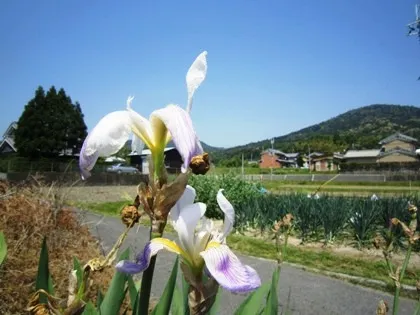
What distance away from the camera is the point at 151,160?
79cm

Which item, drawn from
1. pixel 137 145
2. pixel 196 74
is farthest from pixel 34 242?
pixel 196 74

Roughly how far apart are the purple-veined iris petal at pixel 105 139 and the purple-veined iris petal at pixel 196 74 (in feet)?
0.56

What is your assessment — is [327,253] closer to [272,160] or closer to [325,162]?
[325,162]

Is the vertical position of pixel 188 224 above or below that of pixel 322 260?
above

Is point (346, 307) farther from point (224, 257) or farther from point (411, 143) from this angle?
point (411, 143)

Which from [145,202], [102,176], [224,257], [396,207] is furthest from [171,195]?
[102,176]

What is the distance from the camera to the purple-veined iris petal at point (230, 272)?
0.66m

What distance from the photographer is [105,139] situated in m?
0.79

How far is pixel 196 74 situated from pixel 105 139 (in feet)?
0.92

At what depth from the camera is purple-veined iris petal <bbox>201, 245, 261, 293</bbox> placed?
0.66 m

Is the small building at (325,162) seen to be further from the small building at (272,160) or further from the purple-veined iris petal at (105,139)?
the purple-veined iris petal at (105,139)

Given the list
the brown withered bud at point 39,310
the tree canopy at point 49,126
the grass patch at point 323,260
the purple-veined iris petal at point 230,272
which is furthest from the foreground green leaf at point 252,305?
the tree canopy at point 49,126

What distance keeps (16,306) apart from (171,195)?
2075 mm

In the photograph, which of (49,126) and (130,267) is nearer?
(130,267)
